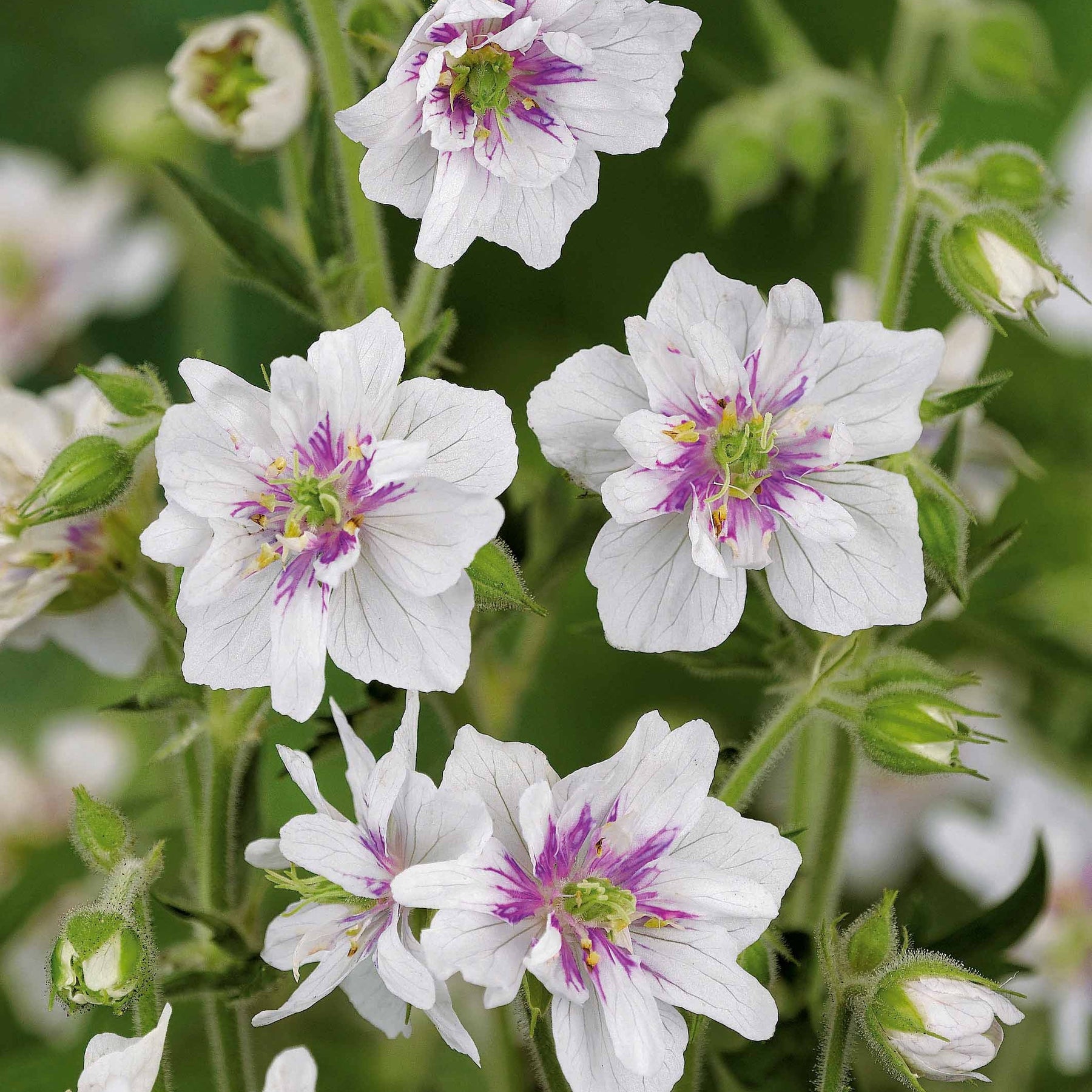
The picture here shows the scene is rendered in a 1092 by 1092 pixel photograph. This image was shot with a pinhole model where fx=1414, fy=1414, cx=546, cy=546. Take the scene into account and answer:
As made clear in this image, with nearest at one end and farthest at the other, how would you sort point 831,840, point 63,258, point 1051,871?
point 831,840
point 1051,871
point 63,258

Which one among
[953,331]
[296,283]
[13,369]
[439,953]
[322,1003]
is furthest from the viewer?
[13,369]

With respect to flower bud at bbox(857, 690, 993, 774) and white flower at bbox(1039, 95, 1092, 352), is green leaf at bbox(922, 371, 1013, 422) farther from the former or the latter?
white flower at bbox(1039, 95, 1092, 352)

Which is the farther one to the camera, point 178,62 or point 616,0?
point 178,62

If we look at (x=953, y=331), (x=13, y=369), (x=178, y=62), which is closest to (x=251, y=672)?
(x=178, y=62)

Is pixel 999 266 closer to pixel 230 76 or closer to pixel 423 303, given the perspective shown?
pixel 423 303

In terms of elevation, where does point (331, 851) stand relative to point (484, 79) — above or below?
below

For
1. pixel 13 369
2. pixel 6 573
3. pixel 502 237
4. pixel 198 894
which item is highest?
pixel 502 237

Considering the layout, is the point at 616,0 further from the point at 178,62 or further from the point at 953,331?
the point at 953,331

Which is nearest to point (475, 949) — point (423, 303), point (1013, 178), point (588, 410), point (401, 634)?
point (401, 634)
